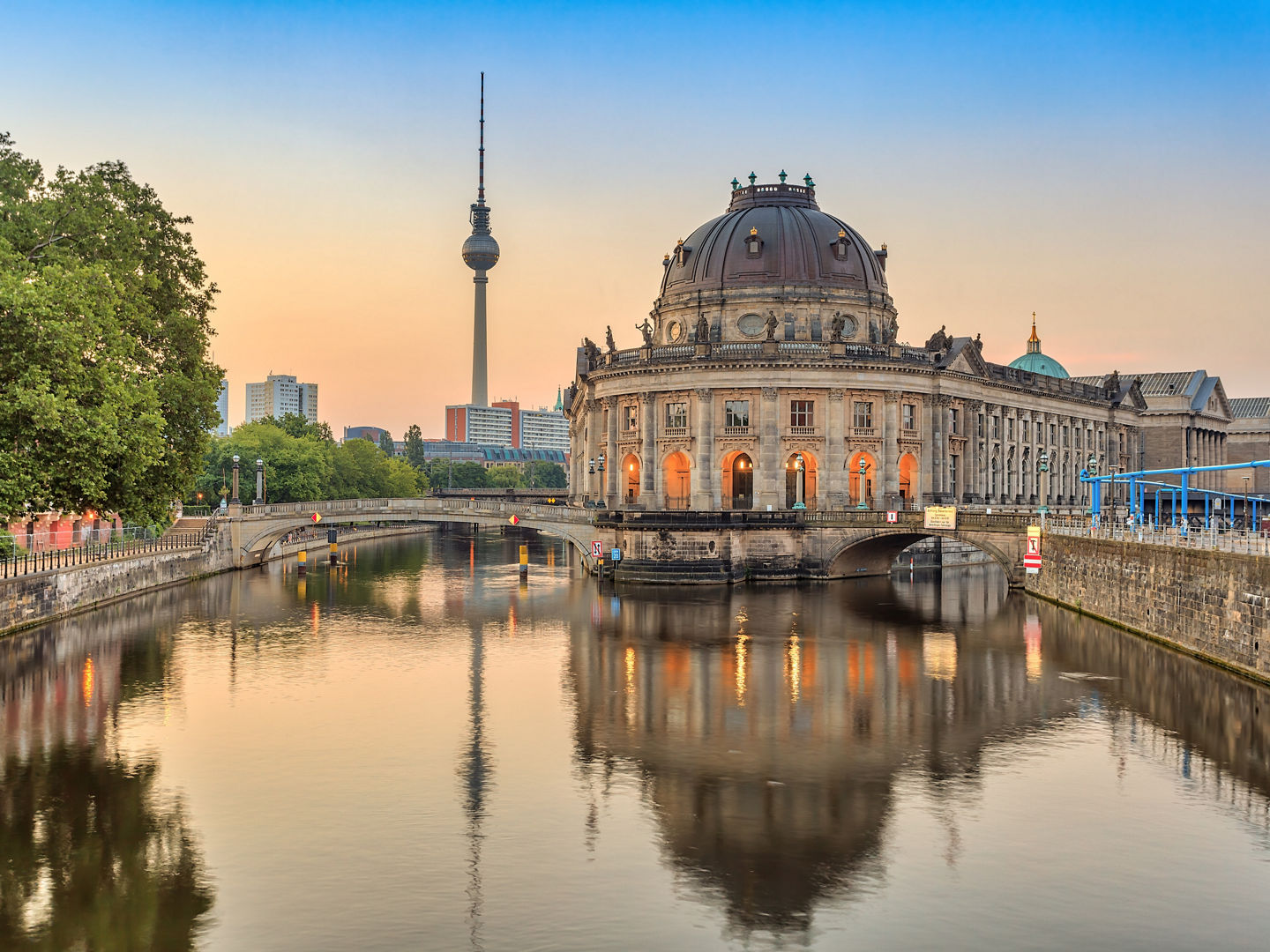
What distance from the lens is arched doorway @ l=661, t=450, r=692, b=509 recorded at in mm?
95375

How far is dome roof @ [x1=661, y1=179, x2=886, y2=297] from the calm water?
55.1 m

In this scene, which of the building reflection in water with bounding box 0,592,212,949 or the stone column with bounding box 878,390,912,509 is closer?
the building reflection in water with bounding box 0,592,212,949

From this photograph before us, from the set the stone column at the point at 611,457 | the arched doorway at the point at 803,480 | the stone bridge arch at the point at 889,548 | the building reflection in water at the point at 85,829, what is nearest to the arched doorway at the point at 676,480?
the stone column at the point at 611,457

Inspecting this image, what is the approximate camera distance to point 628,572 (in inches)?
3056

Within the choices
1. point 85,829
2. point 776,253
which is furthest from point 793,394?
point 85,829

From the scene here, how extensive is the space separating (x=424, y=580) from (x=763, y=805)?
5917 centimetres

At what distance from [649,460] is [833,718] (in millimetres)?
58663

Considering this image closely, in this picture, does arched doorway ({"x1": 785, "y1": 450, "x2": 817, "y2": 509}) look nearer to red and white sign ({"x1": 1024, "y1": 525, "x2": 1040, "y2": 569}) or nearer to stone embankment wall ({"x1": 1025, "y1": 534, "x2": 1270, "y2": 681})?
red and white sign ({"x1": 1024, "y1": 525, "x2": 1040, "y2": 569})

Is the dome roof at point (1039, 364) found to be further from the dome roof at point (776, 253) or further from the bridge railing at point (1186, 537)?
the bridge railing at point (1186, 537)

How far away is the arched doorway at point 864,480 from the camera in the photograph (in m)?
92.6

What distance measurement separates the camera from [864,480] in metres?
94.3

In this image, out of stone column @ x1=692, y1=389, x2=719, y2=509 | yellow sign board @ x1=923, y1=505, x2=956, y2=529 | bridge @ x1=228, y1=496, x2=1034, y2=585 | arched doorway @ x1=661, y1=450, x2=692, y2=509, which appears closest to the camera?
yellow sign board @ x1=923, y1=505, x2=956, y2=529

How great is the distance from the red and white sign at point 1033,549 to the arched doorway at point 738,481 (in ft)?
94.0

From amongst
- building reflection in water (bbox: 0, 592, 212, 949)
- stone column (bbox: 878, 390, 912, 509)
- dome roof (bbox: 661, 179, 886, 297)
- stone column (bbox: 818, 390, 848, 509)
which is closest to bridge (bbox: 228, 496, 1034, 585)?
stone column (bbox: 818, 390, 848, 509)
